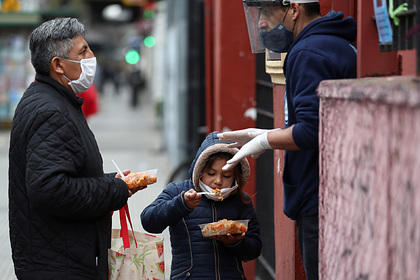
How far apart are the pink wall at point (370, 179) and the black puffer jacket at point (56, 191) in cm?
106

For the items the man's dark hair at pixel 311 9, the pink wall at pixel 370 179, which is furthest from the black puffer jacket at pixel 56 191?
the man's dark hair at pixel 311 9

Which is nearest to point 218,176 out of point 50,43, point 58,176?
point 58,176

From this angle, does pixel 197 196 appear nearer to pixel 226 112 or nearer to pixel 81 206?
pixel 81 206

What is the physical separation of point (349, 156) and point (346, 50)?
2.35 feet

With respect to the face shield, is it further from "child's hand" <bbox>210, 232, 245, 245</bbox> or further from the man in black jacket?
"child's hand" <bbox>210, 232, 245, 245</bbox>

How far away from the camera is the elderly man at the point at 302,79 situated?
2867mm

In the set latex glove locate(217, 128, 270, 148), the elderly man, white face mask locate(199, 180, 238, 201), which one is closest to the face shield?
the elderly man

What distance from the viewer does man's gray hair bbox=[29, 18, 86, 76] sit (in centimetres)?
329

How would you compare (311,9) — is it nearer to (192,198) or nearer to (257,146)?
(257,146)

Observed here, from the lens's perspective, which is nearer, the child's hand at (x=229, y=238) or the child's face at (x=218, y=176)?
the child's hand at (x=229, y=238)

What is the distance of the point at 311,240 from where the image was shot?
123 inches

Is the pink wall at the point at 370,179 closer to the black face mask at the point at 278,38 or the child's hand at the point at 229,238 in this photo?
the black face mask at the point at 278,38

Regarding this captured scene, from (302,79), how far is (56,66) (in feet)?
3.92

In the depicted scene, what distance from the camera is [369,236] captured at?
229cm
